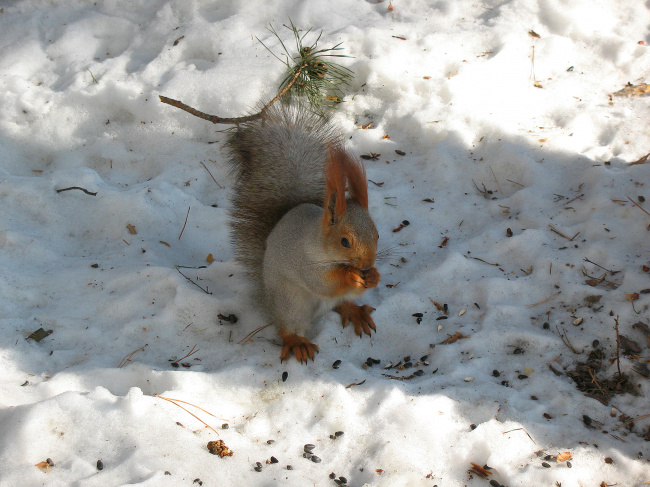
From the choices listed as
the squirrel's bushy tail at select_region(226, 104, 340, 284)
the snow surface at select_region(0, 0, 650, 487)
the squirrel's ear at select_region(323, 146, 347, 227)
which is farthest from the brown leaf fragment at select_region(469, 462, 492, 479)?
the squirrel's bushy tail at select_region(226, 104, 340, 284)

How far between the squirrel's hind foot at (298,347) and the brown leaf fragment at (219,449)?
452mm

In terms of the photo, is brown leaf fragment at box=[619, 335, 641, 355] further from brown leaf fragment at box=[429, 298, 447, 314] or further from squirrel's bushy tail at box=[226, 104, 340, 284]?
squirrel's bushy tail at box=[226, 104, 340, 284]

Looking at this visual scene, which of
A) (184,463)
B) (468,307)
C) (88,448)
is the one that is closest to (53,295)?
(88,448)

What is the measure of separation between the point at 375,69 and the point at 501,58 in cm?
71

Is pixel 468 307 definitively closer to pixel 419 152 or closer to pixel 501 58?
pixel 419 152

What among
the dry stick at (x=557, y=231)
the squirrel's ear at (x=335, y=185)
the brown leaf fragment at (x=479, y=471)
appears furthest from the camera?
the dry stick at (x=557, y=231)

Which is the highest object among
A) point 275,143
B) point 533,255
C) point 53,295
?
point 275,143

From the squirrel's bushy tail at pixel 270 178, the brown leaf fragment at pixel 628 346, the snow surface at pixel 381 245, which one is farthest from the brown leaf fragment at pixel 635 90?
the squirrel's bushy tail at pixel 270 178

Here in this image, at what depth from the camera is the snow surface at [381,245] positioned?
155 cm

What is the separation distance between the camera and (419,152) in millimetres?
2820

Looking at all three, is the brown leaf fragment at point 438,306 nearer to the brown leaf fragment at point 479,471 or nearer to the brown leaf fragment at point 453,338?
the brown leaf fragment at point 453,338

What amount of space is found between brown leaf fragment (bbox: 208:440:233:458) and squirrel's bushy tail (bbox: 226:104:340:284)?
75 centimetres

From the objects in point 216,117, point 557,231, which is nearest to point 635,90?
point 557,231

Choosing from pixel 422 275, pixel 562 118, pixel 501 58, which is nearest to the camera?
pixel 422 275
